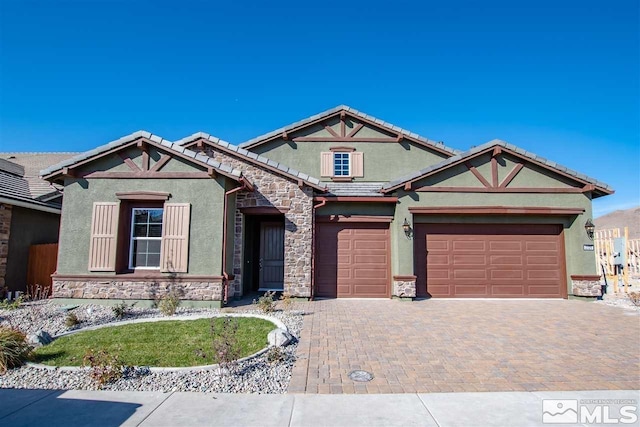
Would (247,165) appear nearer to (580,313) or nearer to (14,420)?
(14,420)

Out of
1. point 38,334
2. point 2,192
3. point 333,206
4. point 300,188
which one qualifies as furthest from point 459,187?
point 2,192

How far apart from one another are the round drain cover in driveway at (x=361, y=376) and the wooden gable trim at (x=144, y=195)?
742cm

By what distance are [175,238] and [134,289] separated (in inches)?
70.9

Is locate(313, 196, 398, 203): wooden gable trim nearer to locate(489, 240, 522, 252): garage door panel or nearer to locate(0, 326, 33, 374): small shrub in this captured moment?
locate(489, 240, 522, 252): garage door panel

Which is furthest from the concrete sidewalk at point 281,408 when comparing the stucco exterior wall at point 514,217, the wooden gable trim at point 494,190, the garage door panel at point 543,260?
the garage door panel at point 543,260

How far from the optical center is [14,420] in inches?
148

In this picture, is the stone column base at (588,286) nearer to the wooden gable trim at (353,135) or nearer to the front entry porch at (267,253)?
the wooden gable trim at (353,135)

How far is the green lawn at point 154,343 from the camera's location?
5.41 m

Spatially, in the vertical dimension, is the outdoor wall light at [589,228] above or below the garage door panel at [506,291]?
above

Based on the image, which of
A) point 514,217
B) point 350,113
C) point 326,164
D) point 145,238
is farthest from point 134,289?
point 514,217

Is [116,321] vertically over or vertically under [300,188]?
under

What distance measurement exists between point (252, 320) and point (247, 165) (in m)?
5.53

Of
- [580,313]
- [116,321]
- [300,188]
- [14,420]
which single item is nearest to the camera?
[14,420]

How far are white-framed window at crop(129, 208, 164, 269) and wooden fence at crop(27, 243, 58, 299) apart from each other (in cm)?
335
